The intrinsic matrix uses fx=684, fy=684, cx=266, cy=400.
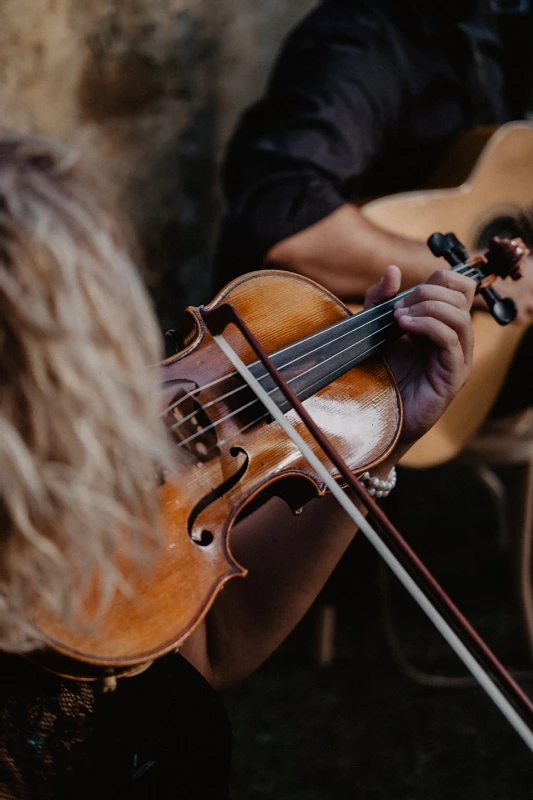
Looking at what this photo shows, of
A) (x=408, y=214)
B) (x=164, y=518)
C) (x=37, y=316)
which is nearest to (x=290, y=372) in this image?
(x=164, y=518)

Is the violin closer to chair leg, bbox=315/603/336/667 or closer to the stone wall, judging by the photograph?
the stone wall

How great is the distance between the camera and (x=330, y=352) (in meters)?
0.69

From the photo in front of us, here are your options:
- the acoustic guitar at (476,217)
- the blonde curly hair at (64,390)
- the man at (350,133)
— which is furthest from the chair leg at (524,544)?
the blonde curly hair at (64,390)

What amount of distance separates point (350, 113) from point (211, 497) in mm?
835

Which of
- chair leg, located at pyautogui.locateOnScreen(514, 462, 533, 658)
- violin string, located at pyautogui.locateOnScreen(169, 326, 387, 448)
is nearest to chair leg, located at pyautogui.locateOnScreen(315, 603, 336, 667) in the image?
chair leg, located at pyautogui.locateOnScreen(514, 462, 533, 658)

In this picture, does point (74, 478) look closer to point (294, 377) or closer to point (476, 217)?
point (294, 377)

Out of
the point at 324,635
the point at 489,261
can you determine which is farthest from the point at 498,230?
the point at 324,635

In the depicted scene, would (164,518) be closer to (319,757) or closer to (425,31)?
(319,757)

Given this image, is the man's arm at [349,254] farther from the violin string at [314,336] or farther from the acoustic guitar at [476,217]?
the violin string at [314,336]

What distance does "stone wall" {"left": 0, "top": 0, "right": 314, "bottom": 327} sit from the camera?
3.76 feet

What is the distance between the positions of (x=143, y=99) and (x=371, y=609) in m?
1.21

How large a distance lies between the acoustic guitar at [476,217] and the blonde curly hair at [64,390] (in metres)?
0.75

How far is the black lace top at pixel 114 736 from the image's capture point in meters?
0.53

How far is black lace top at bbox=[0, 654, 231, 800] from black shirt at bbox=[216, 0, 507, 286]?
0.71 metres
